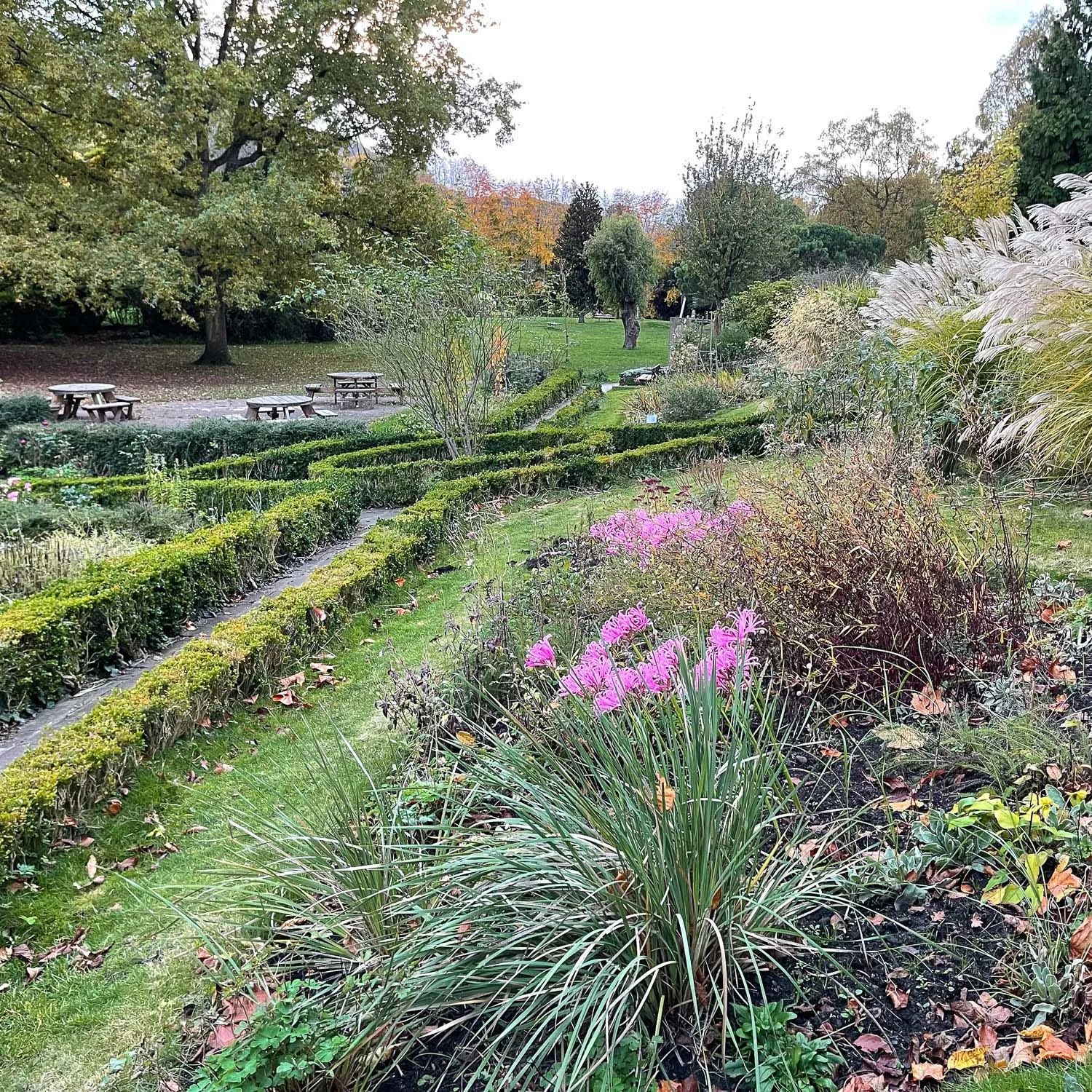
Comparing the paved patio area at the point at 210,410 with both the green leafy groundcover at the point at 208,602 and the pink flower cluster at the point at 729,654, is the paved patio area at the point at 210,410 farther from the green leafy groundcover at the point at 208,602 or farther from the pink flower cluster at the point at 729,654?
the pink flower cluster at the point at 729,654

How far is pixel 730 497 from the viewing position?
6293 mm

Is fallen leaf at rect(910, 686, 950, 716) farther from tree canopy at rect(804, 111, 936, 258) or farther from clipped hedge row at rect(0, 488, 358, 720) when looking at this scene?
tree canopy at rect(804, 111, 936, 258)

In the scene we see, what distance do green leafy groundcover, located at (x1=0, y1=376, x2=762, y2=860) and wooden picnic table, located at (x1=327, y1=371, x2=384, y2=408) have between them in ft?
31.1

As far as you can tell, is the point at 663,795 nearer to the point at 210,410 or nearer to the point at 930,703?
the point at 930,703

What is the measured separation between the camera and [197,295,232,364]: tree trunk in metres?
23.8

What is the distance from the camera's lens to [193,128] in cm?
1942

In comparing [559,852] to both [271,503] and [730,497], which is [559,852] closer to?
[730,497]

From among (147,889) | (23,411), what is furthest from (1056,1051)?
(23,411)

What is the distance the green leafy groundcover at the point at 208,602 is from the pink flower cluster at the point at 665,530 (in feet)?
7.46

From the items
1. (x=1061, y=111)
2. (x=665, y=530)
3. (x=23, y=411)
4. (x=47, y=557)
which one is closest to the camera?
(x=665, y=530)

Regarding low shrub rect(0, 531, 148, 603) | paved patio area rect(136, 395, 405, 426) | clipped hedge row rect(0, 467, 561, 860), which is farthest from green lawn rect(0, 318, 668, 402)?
clipped hedge row rect(0, 467, 561, 860)

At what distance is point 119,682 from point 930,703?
4656mm

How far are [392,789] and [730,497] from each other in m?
4.25

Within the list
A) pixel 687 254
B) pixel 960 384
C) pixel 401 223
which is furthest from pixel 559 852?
pixel 401 223
